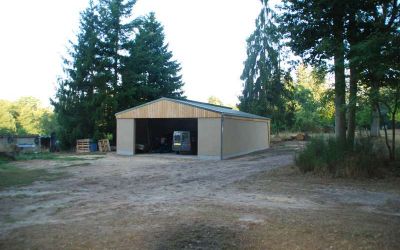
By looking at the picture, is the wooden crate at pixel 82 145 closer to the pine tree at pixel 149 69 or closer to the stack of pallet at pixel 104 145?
the stack of pallet at pixel 104 145

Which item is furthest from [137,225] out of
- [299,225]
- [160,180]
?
[160,180]

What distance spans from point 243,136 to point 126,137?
26.5 ft

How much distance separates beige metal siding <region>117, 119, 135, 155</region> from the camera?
2495cm

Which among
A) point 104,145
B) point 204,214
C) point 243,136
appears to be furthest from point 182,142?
point 204,214

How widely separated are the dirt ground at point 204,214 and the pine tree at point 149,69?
1969 centimetres

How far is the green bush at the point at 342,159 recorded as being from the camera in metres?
12.2

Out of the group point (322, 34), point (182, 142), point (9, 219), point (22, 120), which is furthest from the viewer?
point (22, 120)

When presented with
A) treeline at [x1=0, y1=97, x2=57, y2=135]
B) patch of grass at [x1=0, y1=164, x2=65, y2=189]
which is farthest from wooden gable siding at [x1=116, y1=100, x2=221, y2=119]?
treeline at [x1=0, y1=97, x2=57, y2=135]

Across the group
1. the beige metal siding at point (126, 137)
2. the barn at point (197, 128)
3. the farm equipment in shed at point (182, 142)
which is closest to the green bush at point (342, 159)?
the barn at point (197, 128)

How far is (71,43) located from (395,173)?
2739 centimetres

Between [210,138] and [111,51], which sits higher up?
[111,51]

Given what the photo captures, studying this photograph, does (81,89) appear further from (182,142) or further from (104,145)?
(182,142)

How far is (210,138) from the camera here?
2138 centimetres

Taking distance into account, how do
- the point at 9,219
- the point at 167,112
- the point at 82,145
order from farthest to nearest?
the point at 82,145 → the point at 167,112 → the point at 9,219
